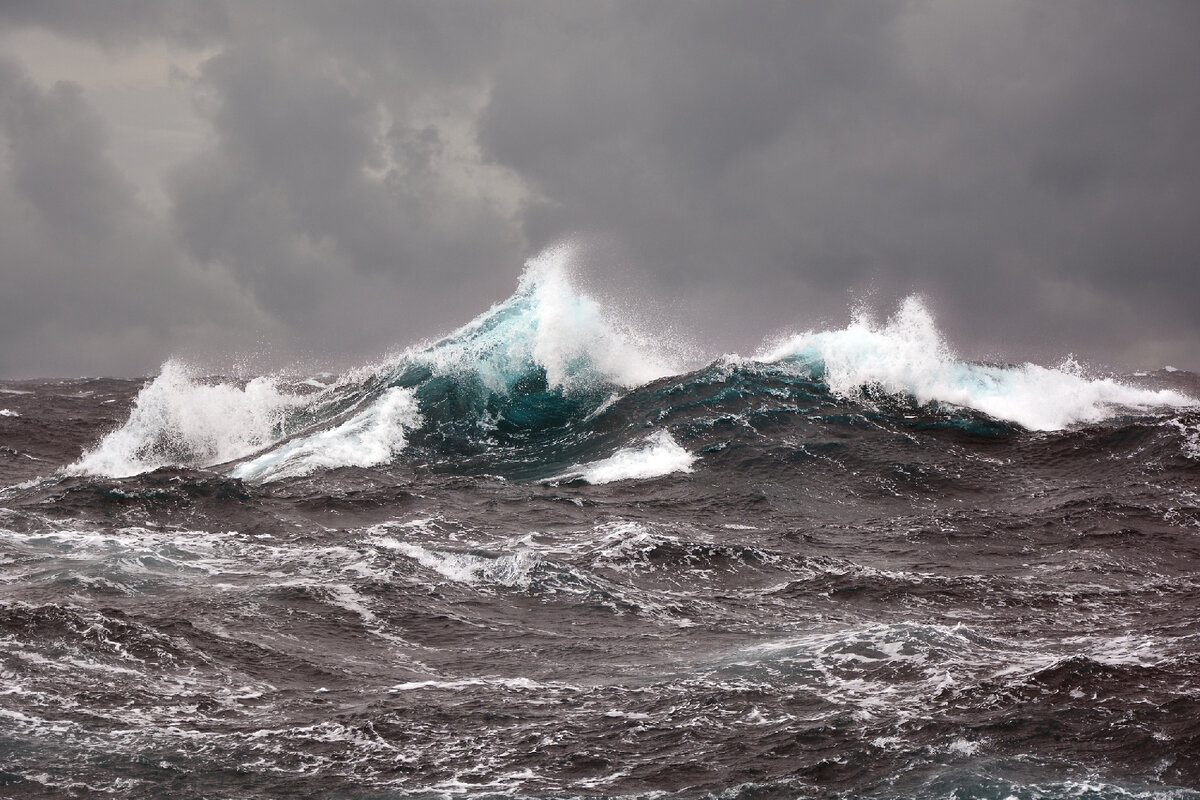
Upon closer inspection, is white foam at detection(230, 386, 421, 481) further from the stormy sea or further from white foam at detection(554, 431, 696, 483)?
white foam at detection(554, 431, 696, 483)

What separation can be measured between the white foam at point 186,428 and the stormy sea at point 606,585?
14 cm

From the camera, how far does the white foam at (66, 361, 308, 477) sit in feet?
114

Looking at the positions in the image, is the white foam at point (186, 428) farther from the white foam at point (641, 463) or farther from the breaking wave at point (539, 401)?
the white foam at point (641, 463)

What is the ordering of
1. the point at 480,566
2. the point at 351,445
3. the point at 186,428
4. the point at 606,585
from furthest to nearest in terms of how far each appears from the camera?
1. the point at 186,428
2. the point at 351,445
3. the point at 480,566
4. the point at 606,585

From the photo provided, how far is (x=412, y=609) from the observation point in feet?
61.4

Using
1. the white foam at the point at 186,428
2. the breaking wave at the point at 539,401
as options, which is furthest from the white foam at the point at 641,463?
the white foam at the point at 186,428

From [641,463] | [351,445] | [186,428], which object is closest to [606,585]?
[641,463]

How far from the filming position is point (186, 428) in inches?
1463

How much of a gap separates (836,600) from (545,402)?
20031mm

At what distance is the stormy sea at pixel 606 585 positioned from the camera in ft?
40.3

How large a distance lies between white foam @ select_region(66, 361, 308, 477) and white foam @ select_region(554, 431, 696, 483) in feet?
38.9

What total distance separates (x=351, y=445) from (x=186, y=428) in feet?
25.3

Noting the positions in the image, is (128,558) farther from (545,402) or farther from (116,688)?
(545,402)

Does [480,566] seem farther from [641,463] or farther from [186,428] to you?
[186,428]
